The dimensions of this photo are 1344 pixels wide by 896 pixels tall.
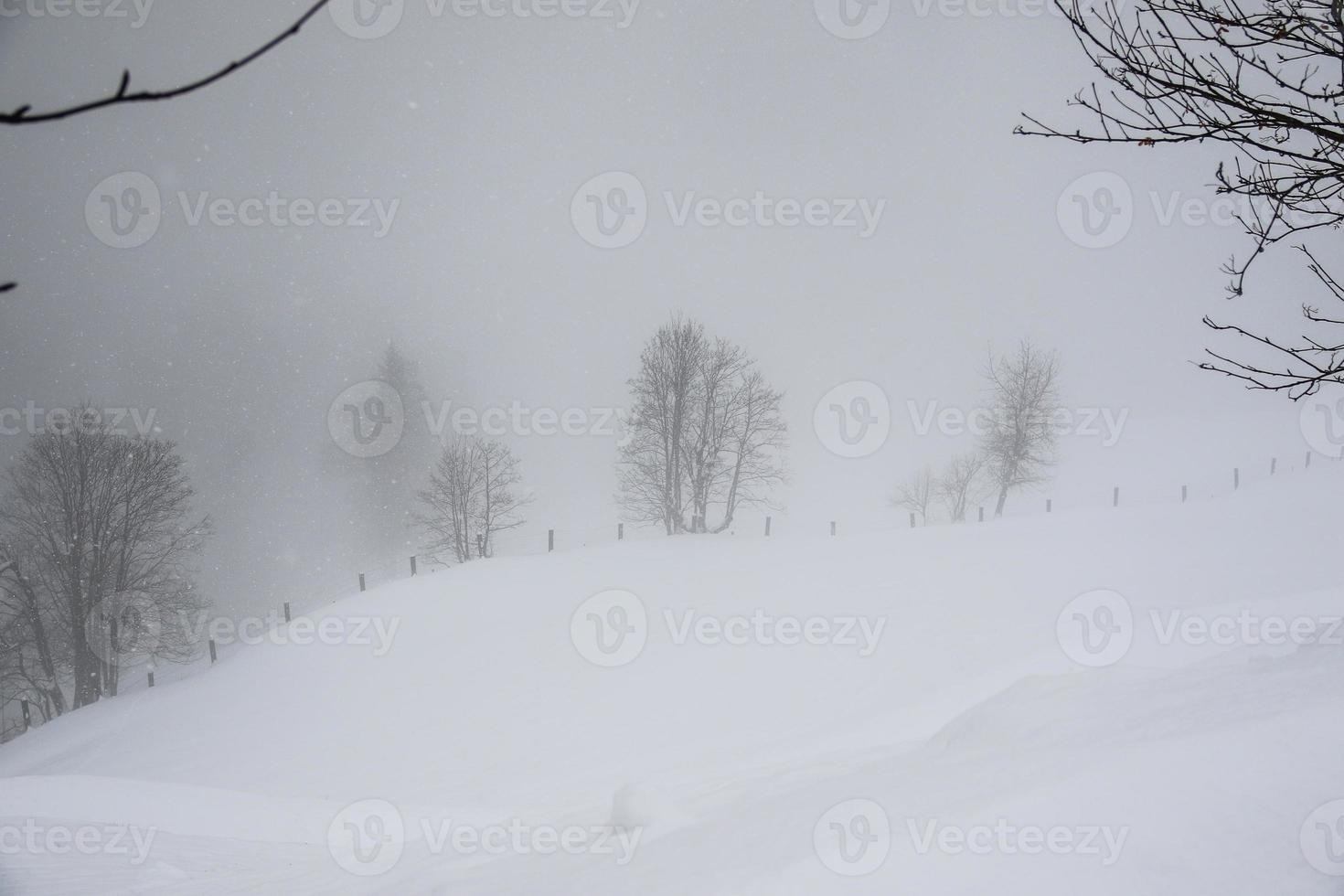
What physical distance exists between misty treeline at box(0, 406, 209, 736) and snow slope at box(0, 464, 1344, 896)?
13.3 ft

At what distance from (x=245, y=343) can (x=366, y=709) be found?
96.0 m

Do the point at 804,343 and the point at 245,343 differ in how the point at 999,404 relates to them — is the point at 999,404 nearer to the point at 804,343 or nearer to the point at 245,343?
the point at 245,343

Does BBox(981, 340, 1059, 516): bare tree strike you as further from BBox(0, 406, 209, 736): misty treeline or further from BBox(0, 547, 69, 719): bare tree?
BBox(0, 547, 69, 719): bare tree

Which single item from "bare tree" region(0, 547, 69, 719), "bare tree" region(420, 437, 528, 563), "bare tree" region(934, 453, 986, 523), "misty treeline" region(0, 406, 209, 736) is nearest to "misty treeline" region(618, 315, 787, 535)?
"bare tree" region(420, 437, 528, 563)

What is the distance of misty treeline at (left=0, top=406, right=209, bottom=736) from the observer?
23359 mm

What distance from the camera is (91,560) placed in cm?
2378

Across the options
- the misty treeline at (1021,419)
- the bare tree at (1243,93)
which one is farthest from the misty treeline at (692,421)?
the bare tree at (1243,93)

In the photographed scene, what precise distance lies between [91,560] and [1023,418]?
41.2m

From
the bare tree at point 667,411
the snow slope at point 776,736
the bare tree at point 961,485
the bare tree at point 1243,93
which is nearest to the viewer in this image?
the bare tree at point 1243,93

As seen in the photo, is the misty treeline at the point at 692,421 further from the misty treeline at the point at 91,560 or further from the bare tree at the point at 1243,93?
the bare tree at the point at 1243,93

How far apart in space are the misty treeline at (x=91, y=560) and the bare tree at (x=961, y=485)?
149 ft

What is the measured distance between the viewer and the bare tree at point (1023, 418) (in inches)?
1155

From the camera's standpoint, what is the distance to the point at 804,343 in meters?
152

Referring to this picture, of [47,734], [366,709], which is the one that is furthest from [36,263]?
[366,709]
